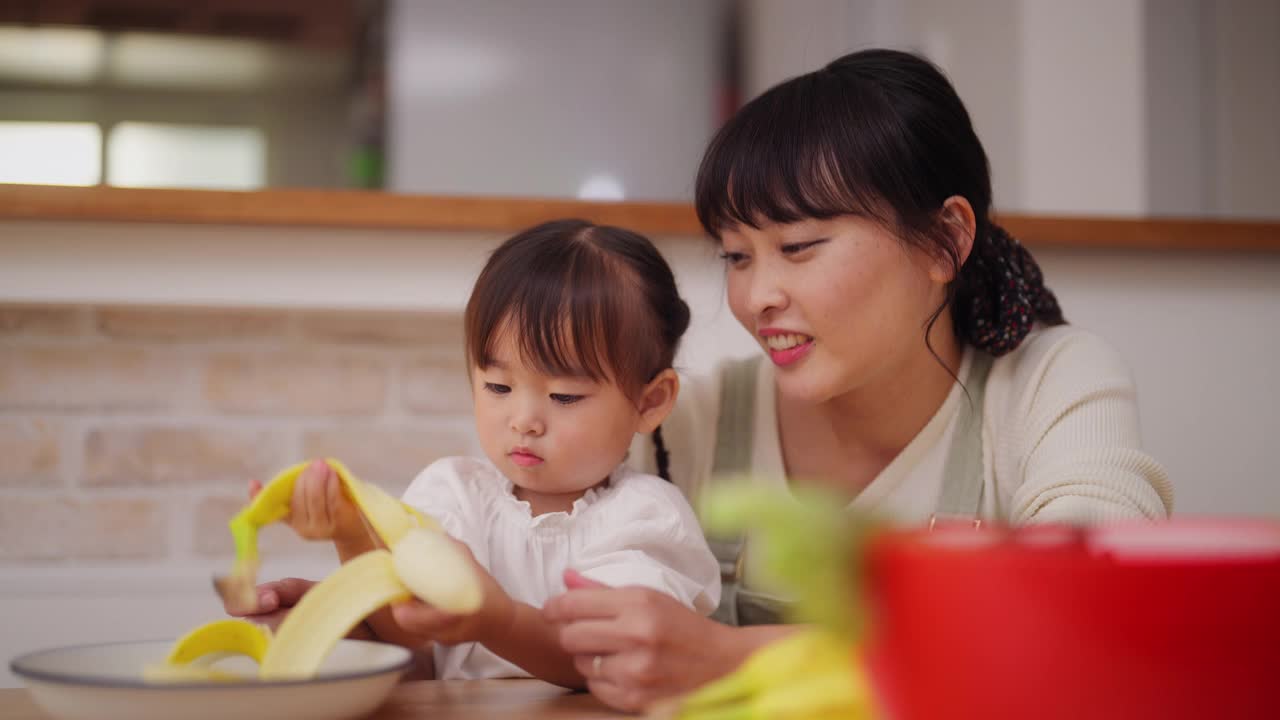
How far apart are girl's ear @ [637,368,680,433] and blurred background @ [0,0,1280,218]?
103 cm

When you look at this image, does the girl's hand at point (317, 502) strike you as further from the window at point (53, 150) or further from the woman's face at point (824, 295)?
the window at point (53, 150)

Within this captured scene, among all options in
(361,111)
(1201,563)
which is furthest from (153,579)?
(361,111)

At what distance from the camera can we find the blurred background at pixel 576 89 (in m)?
1.97

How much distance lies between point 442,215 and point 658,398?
1.60ft

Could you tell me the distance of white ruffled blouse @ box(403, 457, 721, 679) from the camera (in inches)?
33.3

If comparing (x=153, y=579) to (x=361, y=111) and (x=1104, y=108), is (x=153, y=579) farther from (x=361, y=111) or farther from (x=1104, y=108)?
(x=361, y=111)

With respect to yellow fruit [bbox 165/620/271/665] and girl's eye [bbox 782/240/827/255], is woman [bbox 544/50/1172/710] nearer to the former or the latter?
girl's eye [bbox 782/240/827/255]

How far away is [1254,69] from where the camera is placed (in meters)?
2.28

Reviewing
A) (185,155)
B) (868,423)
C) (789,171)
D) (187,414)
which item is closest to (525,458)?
(789,171)

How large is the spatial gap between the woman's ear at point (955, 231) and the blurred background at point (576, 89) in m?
0.90

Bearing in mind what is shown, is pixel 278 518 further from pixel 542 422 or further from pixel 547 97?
pixel 547 97

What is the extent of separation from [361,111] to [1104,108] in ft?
7.12

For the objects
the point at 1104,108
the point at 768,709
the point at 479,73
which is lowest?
the point at 768,709

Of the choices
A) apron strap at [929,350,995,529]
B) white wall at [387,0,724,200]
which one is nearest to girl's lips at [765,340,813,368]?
apron strap at [929,350,995,529]
